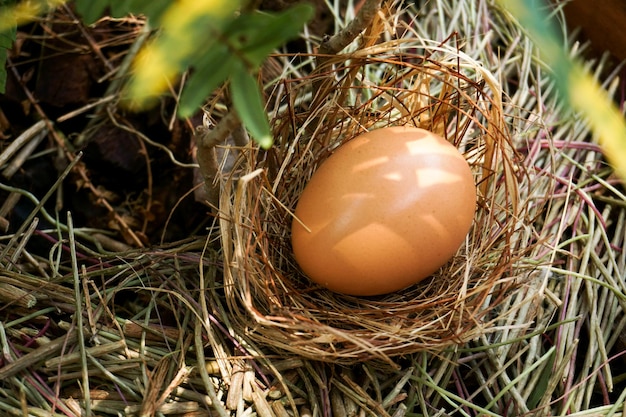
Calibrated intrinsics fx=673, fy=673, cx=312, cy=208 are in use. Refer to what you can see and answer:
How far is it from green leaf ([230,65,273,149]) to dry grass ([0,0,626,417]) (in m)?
0.26

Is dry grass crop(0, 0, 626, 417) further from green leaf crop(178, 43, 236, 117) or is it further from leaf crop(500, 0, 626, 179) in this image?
leaf crop(500, 0, 626, 179)

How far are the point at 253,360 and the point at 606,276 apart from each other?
640 millimetres

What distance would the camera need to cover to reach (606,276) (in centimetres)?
119

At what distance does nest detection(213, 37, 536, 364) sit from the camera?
98 centimetres

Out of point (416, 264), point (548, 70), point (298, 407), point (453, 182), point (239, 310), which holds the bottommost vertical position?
point (298, 407)

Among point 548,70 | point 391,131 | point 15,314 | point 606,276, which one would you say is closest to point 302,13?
point 391,131

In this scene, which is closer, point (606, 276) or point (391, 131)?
point (391, 131)

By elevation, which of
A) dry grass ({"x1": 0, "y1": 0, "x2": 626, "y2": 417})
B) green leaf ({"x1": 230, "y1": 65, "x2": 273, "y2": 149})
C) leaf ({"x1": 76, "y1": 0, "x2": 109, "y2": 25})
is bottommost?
dry grass ({"x1": 0, "y1": 0, "x2": 626, "y2": 417})

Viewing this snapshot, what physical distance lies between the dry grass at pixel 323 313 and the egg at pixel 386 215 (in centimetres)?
6

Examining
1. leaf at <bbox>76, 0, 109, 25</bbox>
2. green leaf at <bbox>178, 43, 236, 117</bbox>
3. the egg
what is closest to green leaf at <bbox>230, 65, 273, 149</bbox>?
green leaf at <bbox>178, 43, 236, 117</bbox>

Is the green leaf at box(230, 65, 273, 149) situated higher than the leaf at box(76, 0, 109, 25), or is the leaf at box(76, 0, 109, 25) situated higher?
the leaf at box(76, 0, 109, 25)

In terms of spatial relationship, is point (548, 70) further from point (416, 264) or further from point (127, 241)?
point (127, 241)

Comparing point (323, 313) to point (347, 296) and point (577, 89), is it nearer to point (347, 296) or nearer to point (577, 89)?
point (347, 296)

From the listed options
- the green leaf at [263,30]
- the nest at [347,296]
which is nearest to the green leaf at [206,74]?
the green leaf at [263,30]
